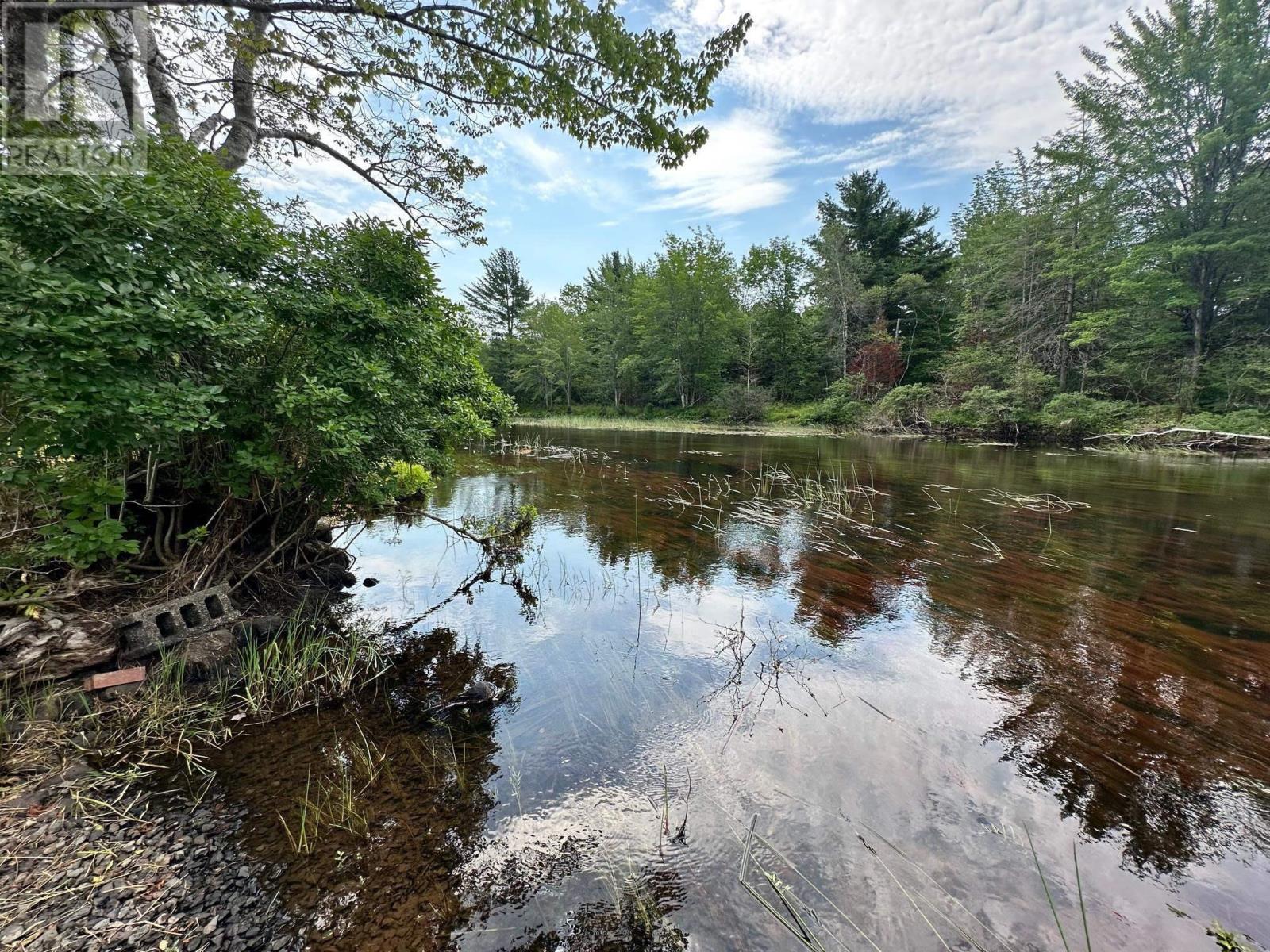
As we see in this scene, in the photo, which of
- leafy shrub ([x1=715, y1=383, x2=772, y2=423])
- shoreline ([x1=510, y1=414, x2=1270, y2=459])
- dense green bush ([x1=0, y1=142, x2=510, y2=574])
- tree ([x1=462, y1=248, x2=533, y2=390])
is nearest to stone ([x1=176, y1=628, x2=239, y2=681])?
dense green bush ([x1=0, y1=142, x2=510, y2=574])

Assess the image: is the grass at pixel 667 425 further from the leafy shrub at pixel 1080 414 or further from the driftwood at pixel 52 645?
the driftwood at pixel 52 645

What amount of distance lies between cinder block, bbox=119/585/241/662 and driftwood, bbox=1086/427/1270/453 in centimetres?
2719

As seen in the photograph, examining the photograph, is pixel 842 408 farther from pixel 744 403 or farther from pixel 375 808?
pixel 375 808

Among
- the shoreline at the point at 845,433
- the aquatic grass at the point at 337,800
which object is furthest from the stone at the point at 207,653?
the shoreline at the point at 845,433

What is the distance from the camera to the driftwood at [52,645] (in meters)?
2.78

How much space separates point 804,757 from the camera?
2875 mm

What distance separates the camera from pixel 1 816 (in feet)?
6.89

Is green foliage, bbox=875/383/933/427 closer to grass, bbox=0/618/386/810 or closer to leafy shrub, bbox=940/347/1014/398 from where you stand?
leafy shrub, bbox=940/347/1014/398

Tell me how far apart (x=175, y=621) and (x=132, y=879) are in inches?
82.3

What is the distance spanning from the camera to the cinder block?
3238 millimetres

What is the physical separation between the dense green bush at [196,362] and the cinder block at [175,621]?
1.52ft

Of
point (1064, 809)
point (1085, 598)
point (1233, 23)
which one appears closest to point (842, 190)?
point (1233, 23)

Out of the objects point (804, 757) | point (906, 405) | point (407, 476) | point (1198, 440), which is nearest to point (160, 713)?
point (407, 476)

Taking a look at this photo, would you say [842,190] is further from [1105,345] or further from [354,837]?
[354,837]
